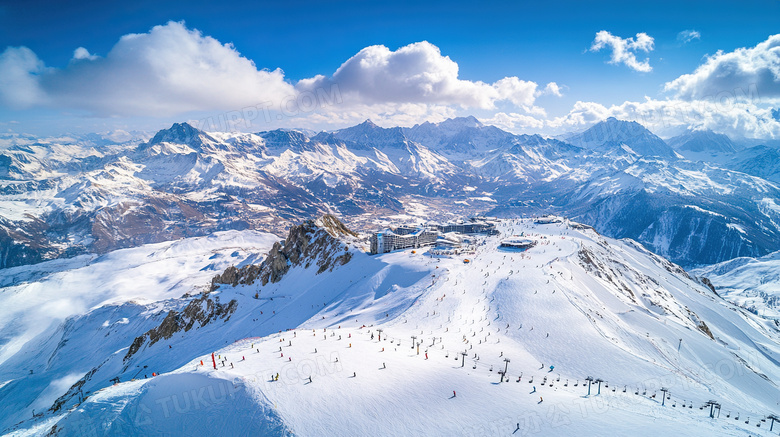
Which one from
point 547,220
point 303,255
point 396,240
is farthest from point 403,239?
point 547,220

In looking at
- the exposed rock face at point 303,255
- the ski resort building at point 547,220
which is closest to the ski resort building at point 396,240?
the exposed rock face at point 303,255

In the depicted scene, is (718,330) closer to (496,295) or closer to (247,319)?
(496,295)

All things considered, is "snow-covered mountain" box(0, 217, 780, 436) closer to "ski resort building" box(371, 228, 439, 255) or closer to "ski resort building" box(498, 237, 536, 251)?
"ski resort building" box(498, 237, 536, 251)

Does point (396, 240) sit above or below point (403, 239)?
above

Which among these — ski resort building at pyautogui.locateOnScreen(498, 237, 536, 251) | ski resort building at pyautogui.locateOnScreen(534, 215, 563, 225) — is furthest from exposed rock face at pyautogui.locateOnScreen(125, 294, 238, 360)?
ski resort building at pyautogui.locateOnScreen(534, 215, 563, 225)

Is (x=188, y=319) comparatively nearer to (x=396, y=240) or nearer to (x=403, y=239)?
(x=396, y=240)

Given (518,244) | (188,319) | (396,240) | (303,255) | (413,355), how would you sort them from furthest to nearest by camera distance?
(303,255)
(396,240)
(518,244)
(188,319)
(413,355)
